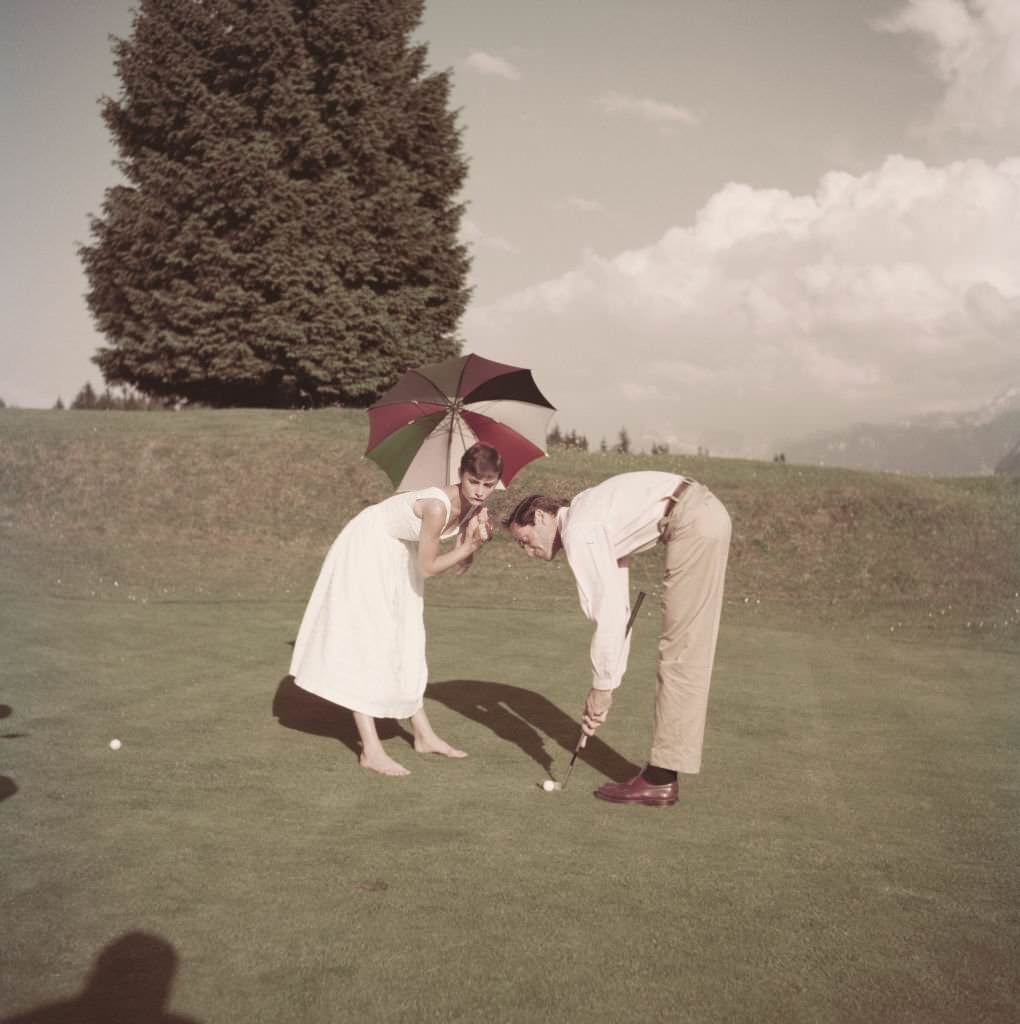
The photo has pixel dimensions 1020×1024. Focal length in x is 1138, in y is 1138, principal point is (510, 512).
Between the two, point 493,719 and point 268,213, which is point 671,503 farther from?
point 268,213

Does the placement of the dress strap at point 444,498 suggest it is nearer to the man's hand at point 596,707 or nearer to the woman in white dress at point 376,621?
the woman in white dress at point 376,621

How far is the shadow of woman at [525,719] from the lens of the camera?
7.04 m

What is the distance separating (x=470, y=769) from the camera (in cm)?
671

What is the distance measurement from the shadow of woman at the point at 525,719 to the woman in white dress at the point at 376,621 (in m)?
0.61

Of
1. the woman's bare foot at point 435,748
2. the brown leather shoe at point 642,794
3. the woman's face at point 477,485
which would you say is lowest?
the woman's bare foot at point 435,748

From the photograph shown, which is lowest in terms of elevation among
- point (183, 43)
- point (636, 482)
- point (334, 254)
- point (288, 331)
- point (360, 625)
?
point (360, 625)

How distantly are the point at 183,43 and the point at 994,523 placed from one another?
23349mm

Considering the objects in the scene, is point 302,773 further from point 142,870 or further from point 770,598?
point 770,598

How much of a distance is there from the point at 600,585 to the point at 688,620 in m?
0.64

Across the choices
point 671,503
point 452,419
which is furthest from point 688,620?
point 452,419

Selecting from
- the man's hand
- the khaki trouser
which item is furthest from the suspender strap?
the man's hand

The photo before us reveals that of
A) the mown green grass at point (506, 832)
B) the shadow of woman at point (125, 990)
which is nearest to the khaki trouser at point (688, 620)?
the mown green grass at point (506, 832)

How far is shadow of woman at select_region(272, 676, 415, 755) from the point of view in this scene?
754 cm

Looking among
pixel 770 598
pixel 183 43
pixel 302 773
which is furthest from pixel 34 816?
pixel 183 43
